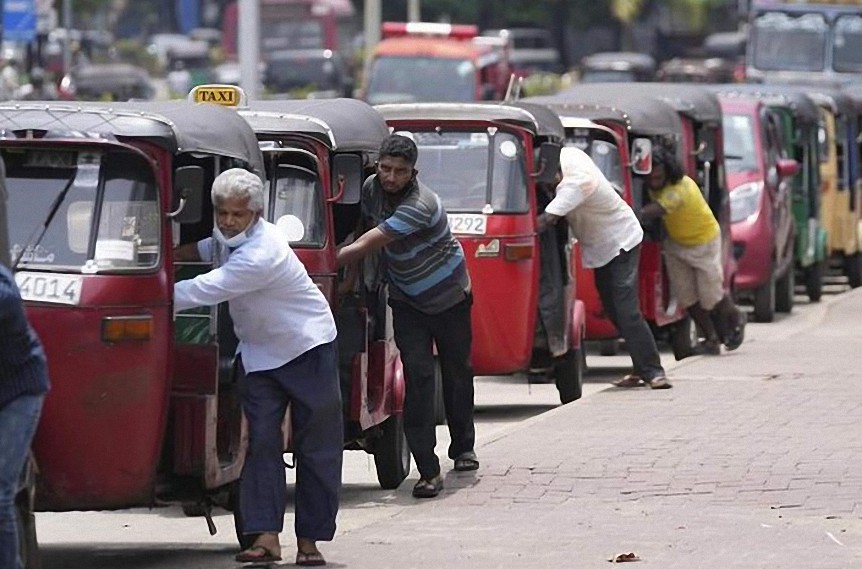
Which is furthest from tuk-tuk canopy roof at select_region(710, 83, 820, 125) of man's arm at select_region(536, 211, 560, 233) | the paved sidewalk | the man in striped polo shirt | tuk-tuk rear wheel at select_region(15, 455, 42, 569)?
tuk-tuk rear wheel at select_region(15, 455, 42, 569)

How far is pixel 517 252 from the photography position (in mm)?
13992

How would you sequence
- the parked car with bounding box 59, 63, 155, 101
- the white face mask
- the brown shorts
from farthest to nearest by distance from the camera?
the parked car with bounding box 59, 63, 155, 101, the brown shorts, the white face mask

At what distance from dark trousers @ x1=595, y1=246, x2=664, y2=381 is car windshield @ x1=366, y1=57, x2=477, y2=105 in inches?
969

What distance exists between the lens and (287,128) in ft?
34.4

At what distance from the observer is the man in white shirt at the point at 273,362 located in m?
8.58

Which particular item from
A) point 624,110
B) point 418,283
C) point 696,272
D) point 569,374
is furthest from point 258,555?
point 624,110

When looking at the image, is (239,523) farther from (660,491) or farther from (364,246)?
(660,491)

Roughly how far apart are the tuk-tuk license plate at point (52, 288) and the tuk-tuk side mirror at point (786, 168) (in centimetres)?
1469

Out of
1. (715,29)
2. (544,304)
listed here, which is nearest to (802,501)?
(544,304)

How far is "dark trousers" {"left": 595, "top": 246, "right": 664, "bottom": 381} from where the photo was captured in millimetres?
15016

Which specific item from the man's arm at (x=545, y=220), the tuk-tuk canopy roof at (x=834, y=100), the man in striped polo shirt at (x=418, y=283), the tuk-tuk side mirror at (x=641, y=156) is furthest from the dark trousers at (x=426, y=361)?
the tuk-tuk canopy roof at (x=834, y=100)

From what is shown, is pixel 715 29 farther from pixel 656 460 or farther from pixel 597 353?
pixel 656 460

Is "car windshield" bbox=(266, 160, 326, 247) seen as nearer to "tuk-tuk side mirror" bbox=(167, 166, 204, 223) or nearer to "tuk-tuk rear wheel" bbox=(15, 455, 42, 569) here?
"tuk-tuk side mirror" bbox=(167, 166, 204, 223)

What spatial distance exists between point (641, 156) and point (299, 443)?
8.41 m
